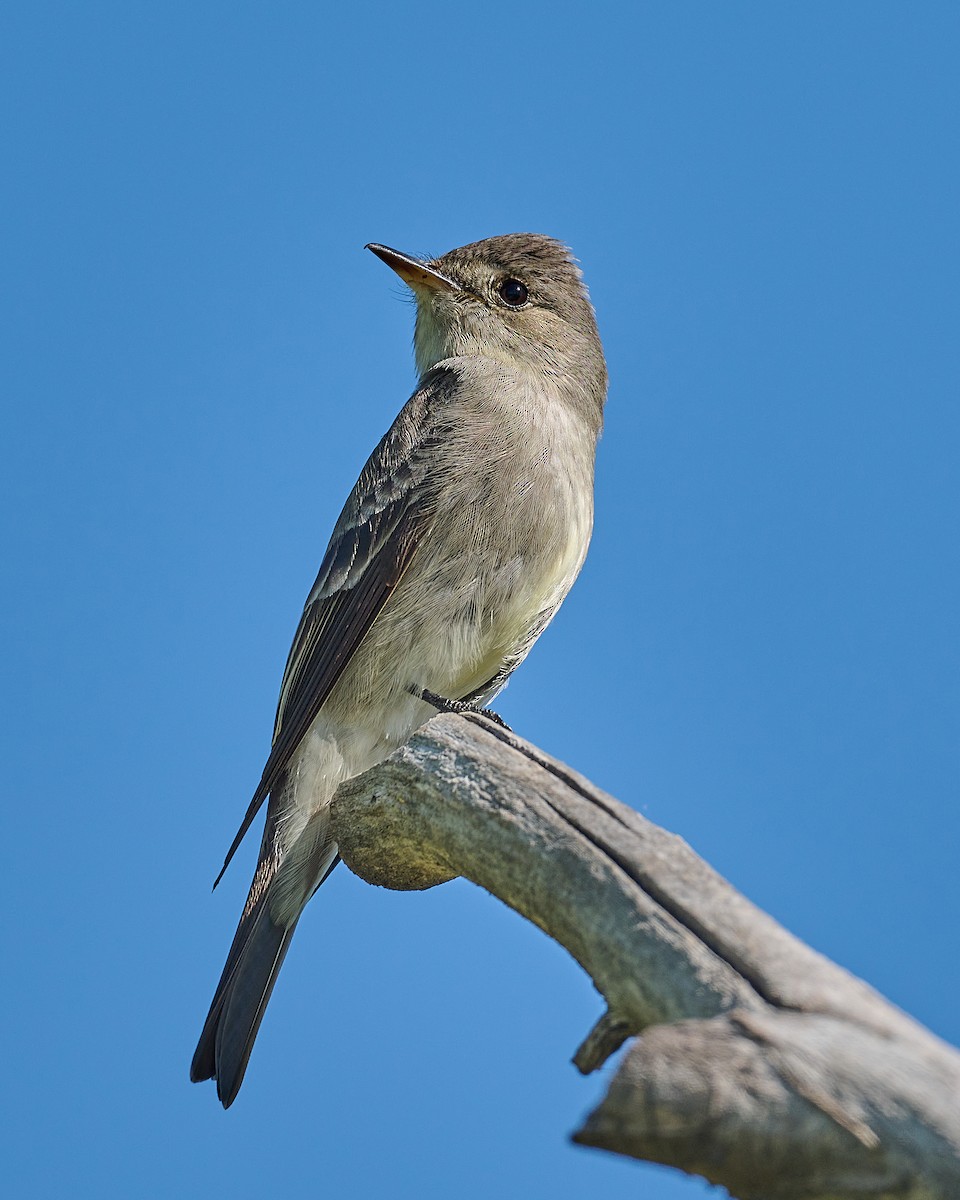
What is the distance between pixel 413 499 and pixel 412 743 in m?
1.70

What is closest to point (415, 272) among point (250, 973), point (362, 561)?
point (362, 561)

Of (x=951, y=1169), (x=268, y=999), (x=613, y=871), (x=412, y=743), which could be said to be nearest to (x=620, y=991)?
(x=613, y=871)

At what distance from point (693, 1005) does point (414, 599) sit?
2.94m

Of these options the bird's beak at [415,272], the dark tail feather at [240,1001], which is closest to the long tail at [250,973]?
the dark tail feather at [240,1001]

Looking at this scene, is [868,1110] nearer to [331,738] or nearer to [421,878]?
[421,878]

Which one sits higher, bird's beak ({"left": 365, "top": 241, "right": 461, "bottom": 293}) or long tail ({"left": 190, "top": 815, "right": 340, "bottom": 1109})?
bird's beak ({"left": 365, "top": 241, "right": 461, "bottom": 293})

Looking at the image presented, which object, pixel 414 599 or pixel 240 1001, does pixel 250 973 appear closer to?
pixel 240 1001

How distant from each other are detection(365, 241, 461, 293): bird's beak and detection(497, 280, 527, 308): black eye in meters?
0.24

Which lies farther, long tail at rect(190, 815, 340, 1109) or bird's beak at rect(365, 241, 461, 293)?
bird's beak at rect(365, 241, 461, 293)

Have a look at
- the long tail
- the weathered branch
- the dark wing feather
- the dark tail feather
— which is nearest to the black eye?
the dark wing feather

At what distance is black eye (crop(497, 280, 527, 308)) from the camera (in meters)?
6.82

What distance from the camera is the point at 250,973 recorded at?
522 cm

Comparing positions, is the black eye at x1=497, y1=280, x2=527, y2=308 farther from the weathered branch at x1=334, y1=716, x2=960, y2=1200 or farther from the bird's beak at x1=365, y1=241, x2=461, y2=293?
the weathered branch at x1=334, y1=716, x2=960, y2=1200

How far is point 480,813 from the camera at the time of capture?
3893 millimetres
